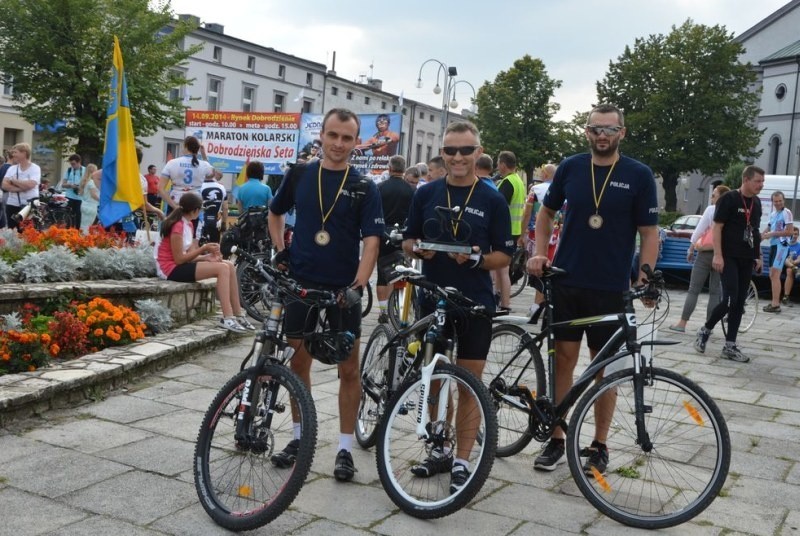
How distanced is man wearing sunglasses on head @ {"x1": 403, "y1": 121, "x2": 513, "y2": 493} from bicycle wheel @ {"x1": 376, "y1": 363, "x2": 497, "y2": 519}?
391 millimetres

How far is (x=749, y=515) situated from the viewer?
4.40 m

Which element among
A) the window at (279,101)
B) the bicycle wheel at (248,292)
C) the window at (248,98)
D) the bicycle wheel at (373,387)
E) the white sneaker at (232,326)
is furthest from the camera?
the window at (279,101)

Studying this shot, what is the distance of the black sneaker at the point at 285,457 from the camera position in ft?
13.0

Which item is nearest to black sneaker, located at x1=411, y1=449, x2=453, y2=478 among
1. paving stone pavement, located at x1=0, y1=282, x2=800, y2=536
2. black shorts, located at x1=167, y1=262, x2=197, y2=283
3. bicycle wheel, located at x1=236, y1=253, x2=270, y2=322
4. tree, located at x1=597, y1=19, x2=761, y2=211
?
paving stone pavement, located at x1=0, y1=282, x2=800, y2=536

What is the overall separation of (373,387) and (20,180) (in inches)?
394

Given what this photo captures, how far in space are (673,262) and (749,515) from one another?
46.1 ft

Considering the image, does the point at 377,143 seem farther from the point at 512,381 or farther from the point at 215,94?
the point at 215,94

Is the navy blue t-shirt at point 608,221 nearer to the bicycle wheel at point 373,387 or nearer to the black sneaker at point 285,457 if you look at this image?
the bicycle wheel at point 373,387

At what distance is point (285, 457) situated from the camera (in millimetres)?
A: 4016

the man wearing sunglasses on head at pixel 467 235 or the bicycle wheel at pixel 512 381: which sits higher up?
the man wearing sunglasses on head at pixel 467 235

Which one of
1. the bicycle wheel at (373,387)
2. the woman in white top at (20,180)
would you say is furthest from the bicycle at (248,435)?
the woman in white top at (20,180)

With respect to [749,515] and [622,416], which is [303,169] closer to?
[622,416]

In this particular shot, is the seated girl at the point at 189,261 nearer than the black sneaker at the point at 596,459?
No

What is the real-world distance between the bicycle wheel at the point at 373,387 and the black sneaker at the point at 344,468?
0.44 meters
